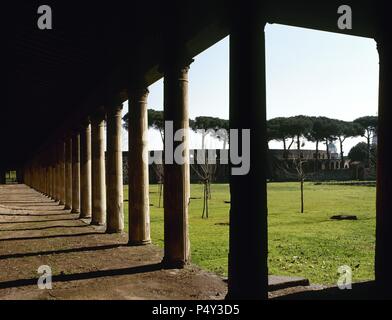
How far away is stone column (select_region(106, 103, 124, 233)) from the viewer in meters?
11.4

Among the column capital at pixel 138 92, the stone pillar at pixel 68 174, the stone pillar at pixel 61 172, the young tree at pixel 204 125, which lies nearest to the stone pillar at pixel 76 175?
the stone pillar at pixel 68 174

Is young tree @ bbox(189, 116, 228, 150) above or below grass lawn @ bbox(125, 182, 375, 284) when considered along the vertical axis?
above

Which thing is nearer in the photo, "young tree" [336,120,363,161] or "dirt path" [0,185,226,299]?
"dirt path" [0,185,226,299]

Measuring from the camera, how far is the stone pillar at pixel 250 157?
487 centimetres

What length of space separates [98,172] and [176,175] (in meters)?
6.71

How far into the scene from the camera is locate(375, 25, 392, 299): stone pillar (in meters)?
5.73

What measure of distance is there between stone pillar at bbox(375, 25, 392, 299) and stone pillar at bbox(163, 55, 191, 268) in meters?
3.41

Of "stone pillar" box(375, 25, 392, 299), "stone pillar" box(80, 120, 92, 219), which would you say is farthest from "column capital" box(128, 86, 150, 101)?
"stone pillar" box(80, 120, 92, 219)

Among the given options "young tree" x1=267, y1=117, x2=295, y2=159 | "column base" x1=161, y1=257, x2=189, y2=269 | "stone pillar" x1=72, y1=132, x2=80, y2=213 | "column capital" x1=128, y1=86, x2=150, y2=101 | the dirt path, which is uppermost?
"young tree" x1=267, y1=117, x2=295, y2=159

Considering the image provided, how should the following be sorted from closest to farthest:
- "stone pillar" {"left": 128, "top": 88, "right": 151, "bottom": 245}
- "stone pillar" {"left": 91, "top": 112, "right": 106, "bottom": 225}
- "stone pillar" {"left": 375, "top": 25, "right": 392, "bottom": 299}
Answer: "stone pillar" {"left": 375, "top": 25, "right": 392, "bottom": 299} → "stone pillar" {"left": 128, "top": 88, "right": 151, "bottom": 245} → "stone pillar" {"left": 91, "top": 112, "right": 106, "bottom": 225}

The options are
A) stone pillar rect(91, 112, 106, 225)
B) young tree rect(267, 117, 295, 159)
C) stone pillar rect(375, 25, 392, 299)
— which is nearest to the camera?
stone pillar rect(375, 25, 392, 299)

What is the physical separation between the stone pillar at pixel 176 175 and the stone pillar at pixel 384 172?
3.41 m

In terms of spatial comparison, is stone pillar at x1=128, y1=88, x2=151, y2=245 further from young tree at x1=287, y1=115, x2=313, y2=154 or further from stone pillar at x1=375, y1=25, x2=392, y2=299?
young tree at x1=287, y1=115, x2=313, y2=154
